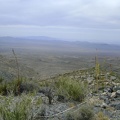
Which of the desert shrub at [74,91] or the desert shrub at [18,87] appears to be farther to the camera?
the desert shrub at [18,87]

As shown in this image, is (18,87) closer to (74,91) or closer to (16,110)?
(74,91)

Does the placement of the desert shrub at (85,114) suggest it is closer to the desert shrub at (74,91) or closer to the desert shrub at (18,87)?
the desert shrub at (74,91)

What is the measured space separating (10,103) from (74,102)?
3.64m

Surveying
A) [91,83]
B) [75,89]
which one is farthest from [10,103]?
[91,83]

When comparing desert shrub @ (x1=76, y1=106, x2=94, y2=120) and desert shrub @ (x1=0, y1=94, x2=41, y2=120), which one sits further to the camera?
desert shrub @ (x1=76, y1=106, x2=94, y2=120)

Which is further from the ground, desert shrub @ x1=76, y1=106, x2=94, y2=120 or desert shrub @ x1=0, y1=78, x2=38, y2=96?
desert shrub @ x1=76, y1=106, x2=94, y2=120

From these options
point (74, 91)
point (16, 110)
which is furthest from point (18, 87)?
point (16, 110)

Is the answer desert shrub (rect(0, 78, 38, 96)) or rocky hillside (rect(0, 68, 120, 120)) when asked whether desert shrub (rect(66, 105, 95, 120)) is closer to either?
rocky hillside (rect(0, 68, 120, 120))

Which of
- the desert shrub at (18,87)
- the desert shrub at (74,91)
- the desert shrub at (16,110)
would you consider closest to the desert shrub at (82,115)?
the desert shrub at (16,110)

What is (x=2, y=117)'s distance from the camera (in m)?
6.53

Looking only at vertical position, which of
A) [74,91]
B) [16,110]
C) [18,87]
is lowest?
[18,87]

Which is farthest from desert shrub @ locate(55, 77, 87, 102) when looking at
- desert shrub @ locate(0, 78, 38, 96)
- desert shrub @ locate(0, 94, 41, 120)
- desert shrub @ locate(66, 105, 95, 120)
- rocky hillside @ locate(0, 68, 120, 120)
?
desert shrub @ locate(0, 94, 41, 120)

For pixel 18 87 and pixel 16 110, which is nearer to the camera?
pixel 16 110

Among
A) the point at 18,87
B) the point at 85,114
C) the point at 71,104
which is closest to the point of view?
the point at 85,114
